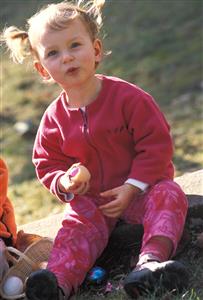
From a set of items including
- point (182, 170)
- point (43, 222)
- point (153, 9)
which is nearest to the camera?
point (43, 222)

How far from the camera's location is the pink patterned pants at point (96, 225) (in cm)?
290

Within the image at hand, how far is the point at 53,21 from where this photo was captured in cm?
304

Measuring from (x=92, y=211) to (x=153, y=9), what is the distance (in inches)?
242

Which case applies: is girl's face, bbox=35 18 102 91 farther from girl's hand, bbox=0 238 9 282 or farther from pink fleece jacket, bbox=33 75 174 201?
girl's hand, bbox=0 238 9 282

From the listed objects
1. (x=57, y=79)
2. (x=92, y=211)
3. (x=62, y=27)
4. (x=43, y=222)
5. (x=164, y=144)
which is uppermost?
(x=62, y=27)

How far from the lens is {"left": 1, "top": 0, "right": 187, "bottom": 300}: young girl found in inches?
116

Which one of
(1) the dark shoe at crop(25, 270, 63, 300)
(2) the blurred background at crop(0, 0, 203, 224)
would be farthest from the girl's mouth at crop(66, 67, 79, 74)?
(2) the blurred background at crop(0, 0, 203, 224)

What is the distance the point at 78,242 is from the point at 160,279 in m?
0.57

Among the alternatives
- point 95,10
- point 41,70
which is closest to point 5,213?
point 41,70

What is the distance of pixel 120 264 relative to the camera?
3217 millimetres

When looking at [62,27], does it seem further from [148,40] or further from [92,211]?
[148,40]

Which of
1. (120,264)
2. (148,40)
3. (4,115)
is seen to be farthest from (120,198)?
(148,40)

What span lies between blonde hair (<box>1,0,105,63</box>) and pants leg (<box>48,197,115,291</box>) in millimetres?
702

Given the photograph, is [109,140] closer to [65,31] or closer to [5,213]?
[65,31]
